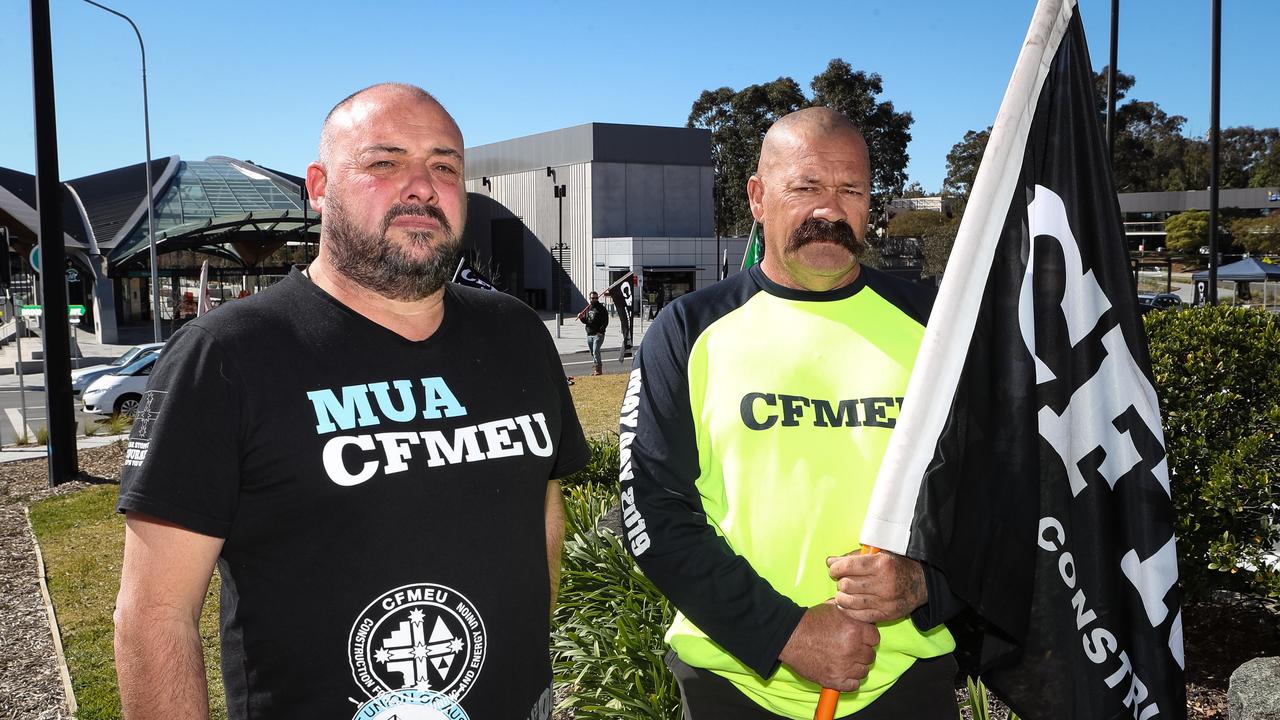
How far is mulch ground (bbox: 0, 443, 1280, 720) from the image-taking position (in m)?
4.60

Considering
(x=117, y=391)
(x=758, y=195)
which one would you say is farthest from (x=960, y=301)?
(x=117, y=391)

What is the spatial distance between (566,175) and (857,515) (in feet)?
193

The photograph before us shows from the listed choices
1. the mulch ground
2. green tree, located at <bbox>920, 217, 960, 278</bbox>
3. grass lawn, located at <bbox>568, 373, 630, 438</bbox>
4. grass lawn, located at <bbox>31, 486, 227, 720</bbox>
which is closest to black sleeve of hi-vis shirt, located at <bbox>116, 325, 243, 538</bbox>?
grass lawn, located at <bbox>31, 486, 227, 720</bbox>

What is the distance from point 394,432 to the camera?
2059mm

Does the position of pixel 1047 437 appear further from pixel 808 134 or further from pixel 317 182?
pixel 317 182

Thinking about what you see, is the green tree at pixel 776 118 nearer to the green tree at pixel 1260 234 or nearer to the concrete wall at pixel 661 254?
the concrete wall at pixel 661 254

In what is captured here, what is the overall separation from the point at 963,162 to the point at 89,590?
6763cm

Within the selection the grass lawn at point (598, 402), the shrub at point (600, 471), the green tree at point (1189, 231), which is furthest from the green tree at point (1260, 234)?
the shrub at point (600, 471)

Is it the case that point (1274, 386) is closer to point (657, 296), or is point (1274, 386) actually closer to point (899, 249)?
point (657, 296)

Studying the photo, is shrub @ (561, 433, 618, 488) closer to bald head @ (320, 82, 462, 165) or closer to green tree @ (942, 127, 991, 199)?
bald head @ (320, 82, 462, 165)

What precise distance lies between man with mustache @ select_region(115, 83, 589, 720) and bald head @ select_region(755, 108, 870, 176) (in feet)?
2.78

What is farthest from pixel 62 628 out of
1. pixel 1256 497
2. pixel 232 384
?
pixel 1256 497

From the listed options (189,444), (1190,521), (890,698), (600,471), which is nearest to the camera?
(189,444)

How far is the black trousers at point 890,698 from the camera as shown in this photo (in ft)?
8.04
